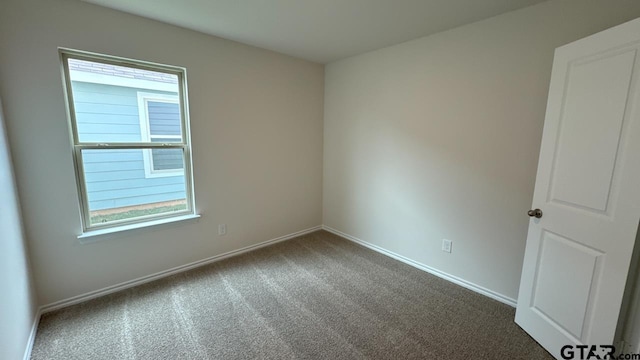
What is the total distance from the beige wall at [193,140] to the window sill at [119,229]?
0.06 m

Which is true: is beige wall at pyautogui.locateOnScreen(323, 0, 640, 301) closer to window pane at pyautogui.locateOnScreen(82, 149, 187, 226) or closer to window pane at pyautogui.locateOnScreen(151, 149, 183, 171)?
window pane at pyautogui.locateOnScreen(151, 149, 183, 171)

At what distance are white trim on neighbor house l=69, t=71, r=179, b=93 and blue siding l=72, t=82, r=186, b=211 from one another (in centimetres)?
4

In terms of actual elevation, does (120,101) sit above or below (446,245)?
above

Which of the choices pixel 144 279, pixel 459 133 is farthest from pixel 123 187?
pixel 459 133

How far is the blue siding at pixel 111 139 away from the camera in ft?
7.04

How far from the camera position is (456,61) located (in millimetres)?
2355

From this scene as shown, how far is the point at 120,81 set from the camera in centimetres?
228

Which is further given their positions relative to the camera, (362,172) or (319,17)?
(362,172)

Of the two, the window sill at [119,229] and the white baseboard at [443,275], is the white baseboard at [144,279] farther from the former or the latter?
the white baseboard at [443,275]

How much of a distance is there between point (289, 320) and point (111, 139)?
2.16 meters

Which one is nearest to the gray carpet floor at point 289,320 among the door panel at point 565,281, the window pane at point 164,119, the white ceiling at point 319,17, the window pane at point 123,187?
the door panel at point 565,281

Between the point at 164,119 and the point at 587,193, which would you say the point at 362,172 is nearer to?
the point at 587,193

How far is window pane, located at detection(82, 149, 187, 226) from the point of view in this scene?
2223 mm

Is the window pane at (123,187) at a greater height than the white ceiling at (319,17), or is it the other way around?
the white ceiling at (319,17)
